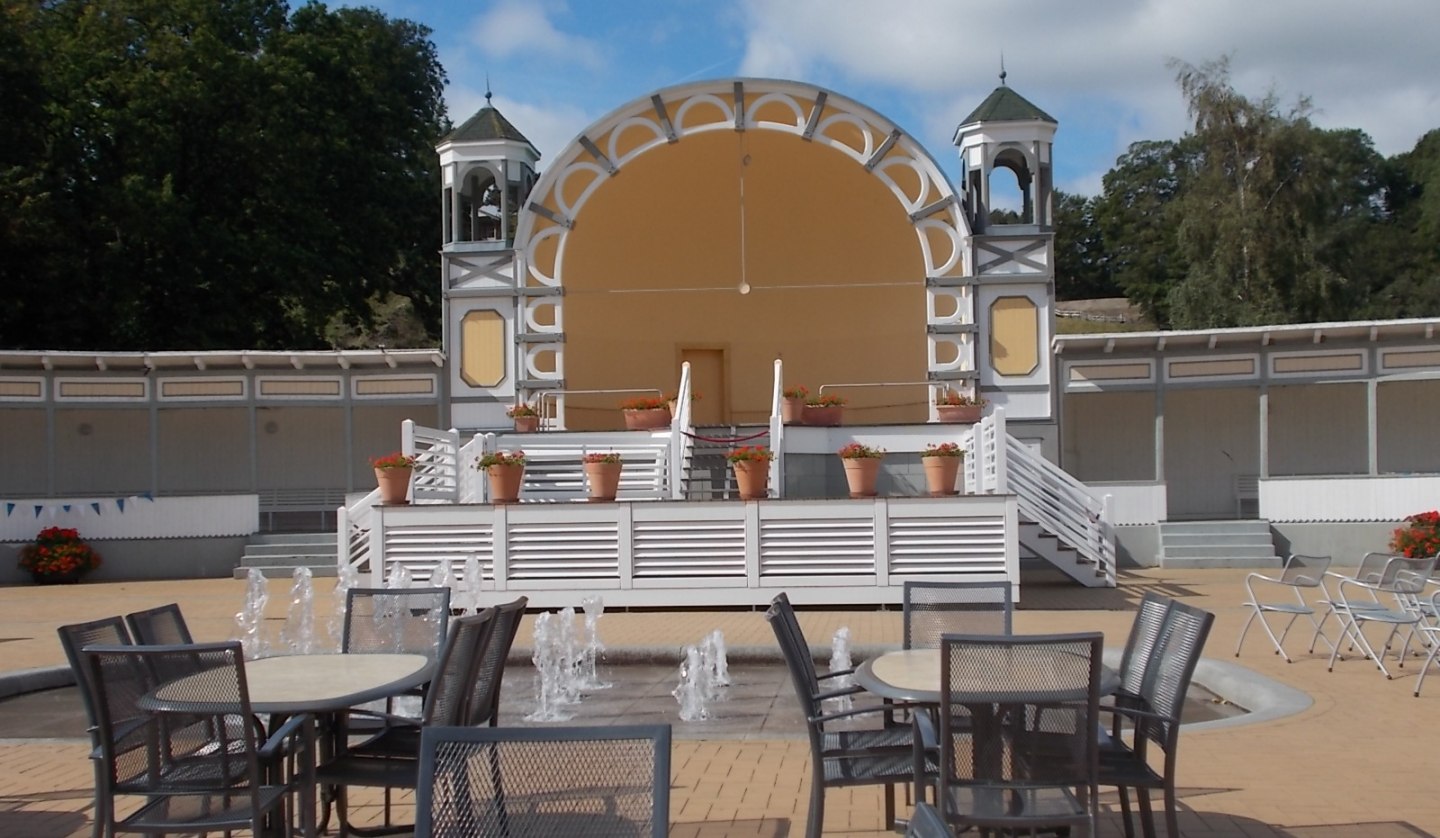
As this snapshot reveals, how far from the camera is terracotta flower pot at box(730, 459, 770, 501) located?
14.4 meters

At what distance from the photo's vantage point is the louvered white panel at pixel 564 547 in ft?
47.7

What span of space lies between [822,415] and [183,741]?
1402 centimetres

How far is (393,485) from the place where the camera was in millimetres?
14828

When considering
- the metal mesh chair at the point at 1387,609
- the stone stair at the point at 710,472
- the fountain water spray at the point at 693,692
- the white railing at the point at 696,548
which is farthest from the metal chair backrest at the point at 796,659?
the stone stair at the point at 710,472

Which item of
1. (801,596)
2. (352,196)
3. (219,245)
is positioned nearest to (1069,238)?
(352,196)

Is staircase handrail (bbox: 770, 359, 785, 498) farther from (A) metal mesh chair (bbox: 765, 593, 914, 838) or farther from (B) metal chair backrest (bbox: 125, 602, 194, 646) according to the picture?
(A) metal mesh chair (bbox: 765, 593, 914, 838)

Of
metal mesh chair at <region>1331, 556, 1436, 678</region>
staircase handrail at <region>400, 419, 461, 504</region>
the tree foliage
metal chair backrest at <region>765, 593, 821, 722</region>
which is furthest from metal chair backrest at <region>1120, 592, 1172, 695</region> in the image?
the tree foliage

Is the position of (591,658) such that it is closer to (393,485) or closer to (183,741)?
(393,485)

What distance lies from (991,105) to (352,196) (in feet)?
57.8

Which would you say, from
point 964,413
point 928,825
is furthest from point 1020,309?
point 928,825

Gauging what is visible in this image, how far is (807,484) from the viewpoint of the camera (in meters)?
18.6

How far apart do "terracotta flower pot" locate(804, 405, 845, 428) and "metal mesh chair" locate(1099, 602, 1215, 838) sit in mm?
13150

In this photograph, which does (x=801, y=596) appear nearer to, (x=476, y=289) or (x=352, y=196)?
(x=476, y=289)

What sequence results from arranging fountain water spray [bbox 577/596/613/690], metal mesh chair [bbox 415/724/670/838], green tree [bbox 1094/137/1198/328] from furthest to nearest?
green tree [bbox 1094/137/1198/328] → fountain water spray [bbox 577/596/613/690] → metal mesh chair [bbox 415/724/670/838]
